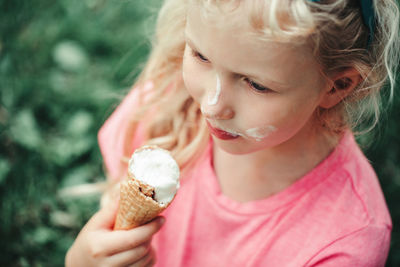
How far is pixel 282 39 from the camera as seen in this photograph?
0.89 m

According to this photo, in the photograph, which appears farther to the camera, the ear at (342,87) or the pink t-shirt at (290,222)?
the pink t-shirt at (290,222)

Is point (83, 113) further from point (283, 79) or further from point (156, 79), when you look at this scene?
point (283, 79)

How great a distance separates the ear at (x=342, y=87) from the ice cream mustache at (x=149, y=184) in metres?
0.44

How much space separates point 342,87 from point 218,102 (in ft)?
1.13

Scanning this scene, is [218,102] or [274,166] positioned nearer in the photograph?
[218,102]

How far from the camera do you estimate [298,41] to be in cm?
91

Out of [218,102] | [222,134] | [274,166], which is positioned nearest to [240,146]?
[222,134]

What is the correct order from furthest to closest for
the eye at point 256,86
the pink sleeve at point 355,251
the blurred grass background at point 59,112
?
the blurred grass background at point 59,112 → the pink sleeve at point 355,251 → the eye at point 256,86

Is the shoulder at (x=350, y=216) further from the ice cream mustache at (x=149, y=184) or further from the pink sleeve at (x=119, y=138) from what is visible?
the pink sleeve at (x=119, y=138)

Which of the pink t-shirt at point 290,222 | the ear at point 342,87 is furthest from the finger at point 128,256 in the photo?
the ear at point 342,87

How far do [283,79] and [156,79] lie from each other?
0.69 m

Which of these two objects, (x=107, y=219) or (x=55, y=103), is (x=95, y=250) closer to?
(x=107, y=219)

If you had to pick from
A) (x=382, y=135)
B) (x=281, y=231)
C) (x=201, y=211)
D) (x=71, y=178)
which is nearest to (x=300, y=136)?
(x=281, y=231)

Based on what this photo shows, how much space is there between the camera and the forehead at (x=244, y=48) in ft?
2.95
